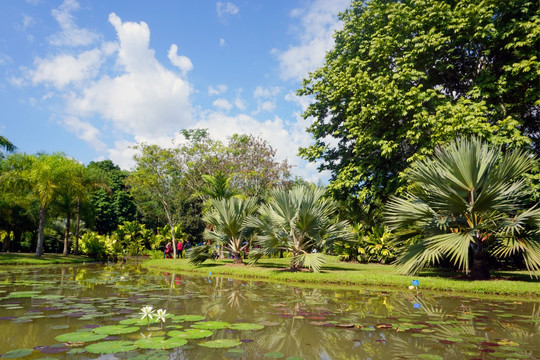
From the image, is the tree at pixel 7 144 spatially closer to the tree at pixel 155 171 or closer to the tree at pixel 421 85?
the tree at pixel 155 171

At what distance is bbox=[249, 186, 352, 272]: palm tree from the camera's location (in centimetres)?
1063

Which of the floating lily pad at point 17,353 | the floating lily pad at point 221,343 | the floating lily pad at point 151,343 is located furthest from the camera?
the floating lily pad at point 221,343

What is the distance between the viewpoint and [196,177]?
2242 centimetres

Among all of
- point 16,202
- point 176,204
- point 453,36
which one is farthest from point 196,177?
point 453,36

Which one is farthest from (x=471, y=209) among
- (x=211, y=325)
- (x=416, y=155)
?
(x=211, y=325)

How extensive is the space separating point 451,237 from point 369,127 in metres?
5.55

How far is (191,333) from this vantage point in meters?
3.72

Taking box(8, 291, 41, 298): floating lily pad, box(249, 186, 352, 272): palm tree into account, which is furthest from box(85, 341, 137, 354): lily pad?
box(249, 186, 352, 272): palm tree

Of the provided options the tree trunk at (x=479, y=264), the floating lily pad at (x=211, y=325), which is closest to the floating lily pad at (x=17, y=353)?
the floating lily pad at (x=211, y=325)

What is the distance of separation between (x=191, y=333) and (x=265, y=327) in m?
0.97

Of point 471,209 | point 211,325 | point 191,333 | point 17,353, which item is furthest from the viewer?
point 471,209

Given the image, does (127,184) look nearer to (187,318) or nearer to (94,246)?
(94,246)

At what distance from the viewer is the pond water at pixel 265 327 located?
10.6 feet

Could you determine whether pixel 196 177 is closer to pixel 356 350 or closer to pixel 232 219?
pixel 232 219
